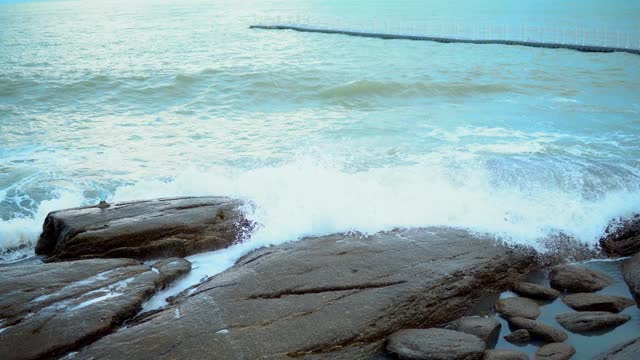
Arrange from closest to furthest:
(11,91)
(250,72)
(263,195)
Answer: (263,195) → (11,91) → (250,72)

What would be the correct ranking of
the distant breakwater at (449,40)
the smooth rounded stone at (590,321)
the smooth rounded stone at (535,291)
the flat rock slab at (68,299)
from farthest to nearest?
the distant breakwater at (449,40) < the smooth rounded stone at (535,291) < the smooth rounded stone at (590,321) < the flat rock slab at (68,299)

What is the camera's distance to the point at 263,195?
8148mm

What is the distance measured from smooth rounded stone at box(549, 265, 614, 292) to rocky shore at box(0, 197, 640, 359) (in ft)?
0.05

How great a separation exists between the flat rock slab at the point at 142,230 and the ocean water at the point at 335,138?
1.05ft

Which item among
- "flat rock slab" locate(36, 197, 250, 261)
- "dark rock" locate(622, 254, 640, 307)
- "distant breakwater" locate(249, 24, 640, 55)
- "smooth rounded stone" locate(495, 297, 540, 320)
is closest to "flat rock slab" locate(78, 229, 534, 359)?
"smooth rounded stone" locate(495, 297, 540, 320)

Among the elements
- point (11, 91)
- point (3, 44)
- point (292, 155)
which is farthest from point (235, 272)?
point (3, 44)

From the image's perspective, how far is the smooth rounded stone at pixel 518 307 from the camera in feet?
17.5

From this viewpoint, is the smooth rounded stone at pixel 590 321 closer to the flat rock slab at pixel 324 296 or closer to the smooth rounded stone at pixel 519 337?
the smooth rounded stone at pixel 519 337

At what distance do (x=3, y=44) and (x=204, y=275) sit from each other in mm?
33307

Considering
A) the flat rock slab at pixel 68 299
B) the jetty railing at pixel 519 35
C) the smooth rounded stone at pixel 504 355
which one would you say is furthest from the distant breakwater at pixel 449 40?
the flat rock slab at pixel 68 299

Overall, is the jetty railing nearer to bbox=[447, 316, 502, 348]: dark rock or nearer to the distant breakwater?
the distant breakwater

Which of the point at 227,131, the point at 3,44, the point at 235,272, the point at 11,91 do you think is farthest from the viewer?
the point at 3,44

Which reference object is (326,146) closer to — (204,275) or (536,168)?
(536,168)

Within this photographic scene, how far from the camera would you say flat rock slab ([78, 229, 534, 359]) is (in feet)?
14.9
